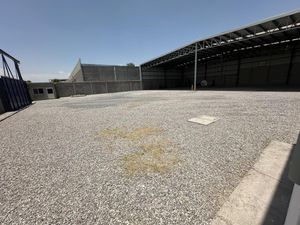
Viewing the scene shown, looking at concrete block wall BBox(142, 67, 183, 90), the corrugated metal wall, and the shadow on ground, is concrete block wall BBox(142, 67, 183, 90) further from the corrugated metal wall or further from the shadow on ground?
the shadow on ground

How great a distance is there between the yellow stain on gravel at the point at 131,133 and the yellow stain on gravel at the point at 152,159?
0.72 meters

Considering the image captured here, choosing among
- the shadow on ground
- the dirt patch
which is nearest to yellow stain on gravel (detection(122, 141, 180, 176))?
the dirt patch

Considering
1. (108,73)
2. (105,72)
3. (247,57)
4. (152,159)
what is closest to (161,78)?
(108,73)

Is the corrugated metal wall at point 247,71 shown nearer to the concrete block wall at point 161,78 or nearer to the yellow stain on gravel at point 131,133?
the concrete block wall at point 161,78

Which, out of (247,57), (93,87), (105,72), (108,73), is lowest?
(93,87)

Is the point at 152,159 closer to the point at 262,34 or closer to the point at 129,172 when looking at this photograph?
the point at 129,172

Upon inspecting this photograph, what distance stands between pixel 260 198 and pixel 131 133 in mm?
3336

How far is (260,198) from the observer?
1.71 meters

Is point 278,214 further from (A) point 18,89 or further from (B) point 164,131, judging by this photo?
(A) point 18,89

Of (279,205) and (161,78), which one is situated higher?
(161,78)

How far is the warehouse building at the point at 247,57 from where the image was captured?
13008mm

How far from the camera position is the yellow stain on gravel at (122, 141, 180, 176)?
2486 mm

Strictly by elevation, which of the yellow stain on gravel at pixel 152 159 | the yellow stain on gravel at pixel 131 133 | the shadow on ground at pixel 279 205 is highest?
the shadow on ground at pixel 279 205

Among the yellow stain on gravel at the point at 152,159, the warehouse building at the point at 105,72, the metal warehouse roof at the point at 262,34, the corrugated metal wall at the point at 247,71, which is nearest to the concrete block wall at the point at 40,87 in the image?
the warehouse building at the point at 105,72
